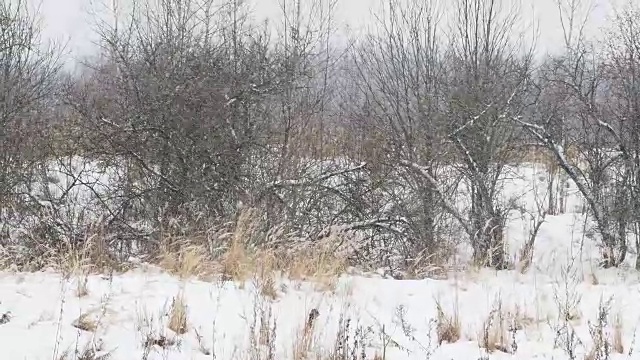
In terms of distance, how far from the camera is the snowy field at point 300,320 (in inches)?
142

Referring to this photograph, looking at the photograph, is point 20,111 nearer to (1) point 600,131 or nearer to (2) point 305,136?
(2) point 305,136

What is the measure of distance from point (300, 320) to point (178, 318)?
2.80ft

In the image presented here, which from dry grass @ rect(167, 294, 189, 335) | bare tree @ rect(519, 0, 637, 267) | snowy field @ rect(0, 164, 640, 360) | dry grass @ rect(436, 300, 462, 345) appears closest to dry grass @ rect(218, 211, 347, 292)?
snowy field @ rect(0, 164, 640, 360)

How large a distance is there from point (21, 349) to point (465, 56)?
9516 mm

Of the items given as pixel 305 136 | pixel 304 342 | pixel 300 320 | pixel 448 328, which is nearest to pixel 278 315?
pixel 300 320

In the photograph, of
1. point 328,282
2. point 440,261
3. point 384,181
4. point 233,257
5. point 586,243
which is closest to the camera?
point 328,282

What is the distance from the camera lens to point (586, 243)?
1181 centimetres

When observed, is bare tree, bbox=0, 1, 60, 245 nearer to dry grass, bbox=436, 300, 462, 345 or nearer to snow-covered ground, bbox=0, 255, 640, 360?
snow-covered ground, bbox=0, 255, 640, 360

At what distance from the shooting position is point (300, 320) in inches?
163

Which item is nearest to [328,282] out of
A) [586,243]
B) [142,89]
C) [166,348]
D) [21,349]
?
[166,348]

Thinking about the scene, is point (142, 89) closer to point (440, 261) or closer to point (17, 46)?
point (17, 46)

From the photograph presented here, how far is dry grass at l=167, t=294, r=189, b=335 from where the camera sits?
3873mm

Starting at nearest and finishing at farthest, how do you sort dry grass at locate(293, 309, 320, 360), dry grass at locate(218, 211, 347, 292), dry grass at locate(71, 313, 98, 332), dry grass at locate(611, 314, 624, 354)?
1. dry grass at locate(293, 309, 320, 360)
2. dry grass at locate(71, 313, 98, 332)
3. dry grass at locate(611, 314, 624, 354)
4. dry grass at locate(218, 211, 347, 292)

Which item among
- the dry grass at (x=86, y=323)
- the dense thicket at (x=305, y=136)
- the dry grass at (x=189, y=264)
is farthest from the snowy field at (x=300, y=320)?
the dense thicket at (x=305, y=136)
